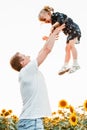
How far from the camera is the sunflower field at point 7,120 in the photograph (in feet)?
33.6

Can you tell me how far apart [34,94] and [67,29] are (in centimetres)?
190

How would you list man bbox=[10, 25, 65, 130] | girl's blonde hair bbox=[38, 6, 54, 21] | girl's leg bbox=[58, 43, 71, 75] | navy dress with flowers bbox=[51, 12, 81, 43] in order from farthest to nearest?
1. girl's leg bbox=[58, 43, 71, 75]
2. navy dress with flowers bbox=[51, 12, 81, 43]
3. girl's blonde hair bbox=[38, 6, 54, 21]
4. man bbox=[10, 25, 65, 130]

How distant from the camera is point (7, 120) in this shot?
409 inches

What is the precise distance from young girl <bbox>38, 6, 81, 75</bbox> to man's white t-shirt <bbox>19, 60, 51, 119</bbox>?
1.37 m

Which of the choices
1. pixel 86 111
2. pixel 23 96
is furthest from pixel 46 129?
pixel 23 96

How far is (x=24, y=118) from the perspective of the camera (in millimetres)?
5809

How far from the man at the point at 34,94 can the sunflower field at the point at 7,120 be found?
4.41 m

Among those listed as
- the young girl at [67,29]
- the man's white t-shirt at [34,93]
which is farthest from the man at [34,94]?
the young girl at [67,29]

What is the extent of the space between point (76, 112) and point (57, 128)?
1.57ft

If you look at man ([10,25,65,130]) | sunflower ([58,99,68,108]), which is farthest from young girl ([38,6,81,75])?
man ([10,25,65,130])

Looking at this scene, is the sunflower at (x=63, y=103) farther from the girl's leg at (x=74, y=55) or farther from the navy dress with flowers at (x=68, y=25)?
the navy dress with flowers at (x=68, y=25)

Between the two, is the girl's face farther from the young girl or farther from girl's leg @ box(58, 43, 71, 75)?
girl's leg @ box(58, 43, 71, 75)

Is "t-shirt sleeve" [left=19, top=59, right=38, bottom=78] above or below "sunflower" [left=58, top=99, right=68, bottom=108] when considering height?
below

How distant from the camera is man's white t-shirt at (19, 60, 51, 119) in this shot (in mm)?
5742
